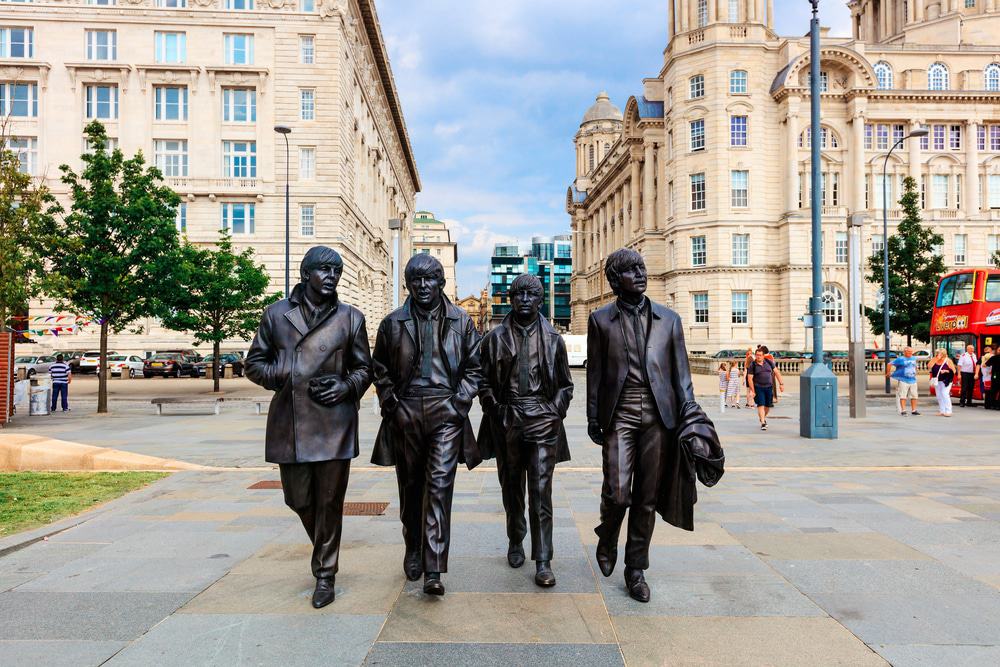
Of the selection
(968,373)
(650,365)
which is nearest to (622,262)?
(650,365)

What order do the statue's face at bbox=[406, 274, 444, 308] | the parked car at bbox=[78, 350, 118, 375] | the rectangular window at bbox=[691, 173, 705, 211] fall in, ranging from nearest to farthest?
the statue's face at bbox=[406, 274, 444, 308] → the parked car at bbox=[78, 350, 118, 375] → the rectangular window at bbox=[691, 173, 705, 211]

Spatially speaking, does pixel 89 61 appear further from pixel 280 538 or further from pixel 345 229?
pixel 280 538

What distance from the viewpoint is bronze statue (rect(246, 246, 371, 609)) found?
4.08 meters

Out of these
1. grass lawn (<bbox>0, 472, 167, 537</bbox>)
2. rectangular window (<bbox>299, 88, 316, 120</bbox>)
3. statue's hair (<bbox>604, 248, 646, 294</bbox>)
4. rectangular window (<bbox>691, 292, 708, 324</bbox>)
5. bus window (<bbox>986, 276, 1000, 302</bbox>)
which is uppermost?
rectangular window (<bbox>299, 88, 316, 120</bbox>)

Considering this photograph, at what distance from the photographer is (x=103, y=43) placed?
140 ft

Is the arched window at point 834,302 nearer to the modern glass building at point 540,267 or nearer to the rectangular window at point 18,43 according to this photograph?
the rectangular window at point 18,43

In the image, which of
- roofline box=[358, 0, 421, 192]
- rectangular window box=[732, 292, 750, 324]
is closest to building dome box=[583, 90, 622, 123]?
roofline box=[358, 0, 421, 192]

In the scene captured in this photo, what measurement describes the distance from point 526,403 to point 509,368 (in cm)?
26

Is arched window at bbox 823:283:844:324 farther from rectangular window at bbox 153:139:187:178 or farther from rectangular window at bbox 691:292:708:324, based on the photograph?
rectangular window at bbox 153:139:187:178

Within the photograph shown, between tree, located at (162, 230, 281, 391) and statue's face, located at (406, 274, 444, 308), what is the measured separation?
871 inches

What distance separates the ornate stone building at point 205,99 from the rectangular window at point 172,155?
6cm

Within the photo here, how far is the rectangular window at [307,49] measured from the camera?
1671 inches

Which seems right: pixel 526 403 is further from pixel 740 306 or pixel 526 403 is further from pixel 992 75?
pixel 992 75

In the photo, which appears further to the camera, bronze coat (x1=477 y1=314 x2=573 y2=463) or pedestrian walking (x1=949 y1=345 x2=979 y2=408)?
pedestrian walking (x1=949 y1=345 x2=979 y2=408)
